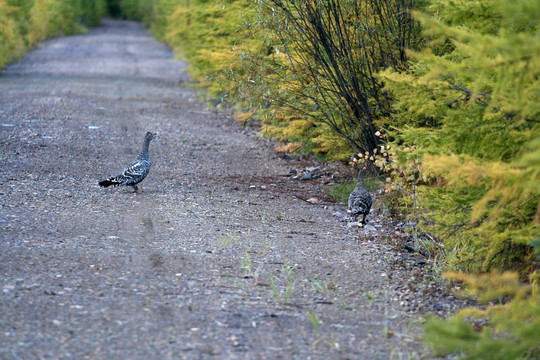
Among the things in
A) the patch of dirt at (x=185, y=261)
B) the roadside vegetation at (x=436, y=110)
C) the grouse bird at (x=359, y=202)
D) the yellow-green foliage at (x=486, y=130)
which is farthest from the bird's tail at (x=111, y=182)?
the yellow-green foliage at (x=486, y=130)

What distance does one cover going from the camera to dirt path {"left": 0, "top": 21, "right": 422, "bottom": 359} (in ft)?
14.9

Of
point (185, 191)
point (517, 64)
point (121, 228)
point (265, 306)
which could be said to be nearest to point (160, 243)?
point (121, 228)

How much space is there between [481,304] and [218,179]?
207 inches

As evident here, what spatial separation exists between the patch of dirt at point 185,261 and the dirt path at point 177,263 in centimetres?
2

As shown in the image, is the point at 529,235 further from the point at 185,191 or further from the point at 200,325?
the point at 185,191

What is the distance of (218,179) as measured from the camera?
10.1m

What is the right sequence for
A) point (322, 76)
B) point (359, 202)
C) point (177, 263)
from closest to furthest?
point (177, 263), point (359, 202), point (322, 76)

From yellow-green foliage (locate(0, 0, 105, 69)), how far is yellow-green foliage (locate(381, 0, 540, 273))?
19.5 m

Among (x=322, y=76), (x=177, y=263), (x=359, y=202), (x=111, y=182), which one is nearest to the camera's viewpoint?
(x=177, y=263)

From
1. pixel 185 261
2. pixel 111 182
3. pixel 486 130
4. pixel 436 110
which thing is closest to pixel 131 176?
pixel 111 182

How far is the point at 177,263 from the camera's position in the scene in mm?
6051

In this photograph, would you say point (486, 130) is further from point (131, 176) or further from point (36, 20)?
point (36, 20)

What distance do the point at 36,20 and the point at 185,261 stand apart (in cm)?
3474

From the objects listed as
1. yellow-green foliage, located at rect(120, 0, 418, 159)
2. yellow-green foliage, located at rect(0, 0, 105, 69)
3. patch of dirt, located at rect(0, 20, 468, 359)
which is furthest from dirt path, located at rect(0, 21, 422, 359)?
yellow-green foliage, located at rect(0, 0, 105, 69)
